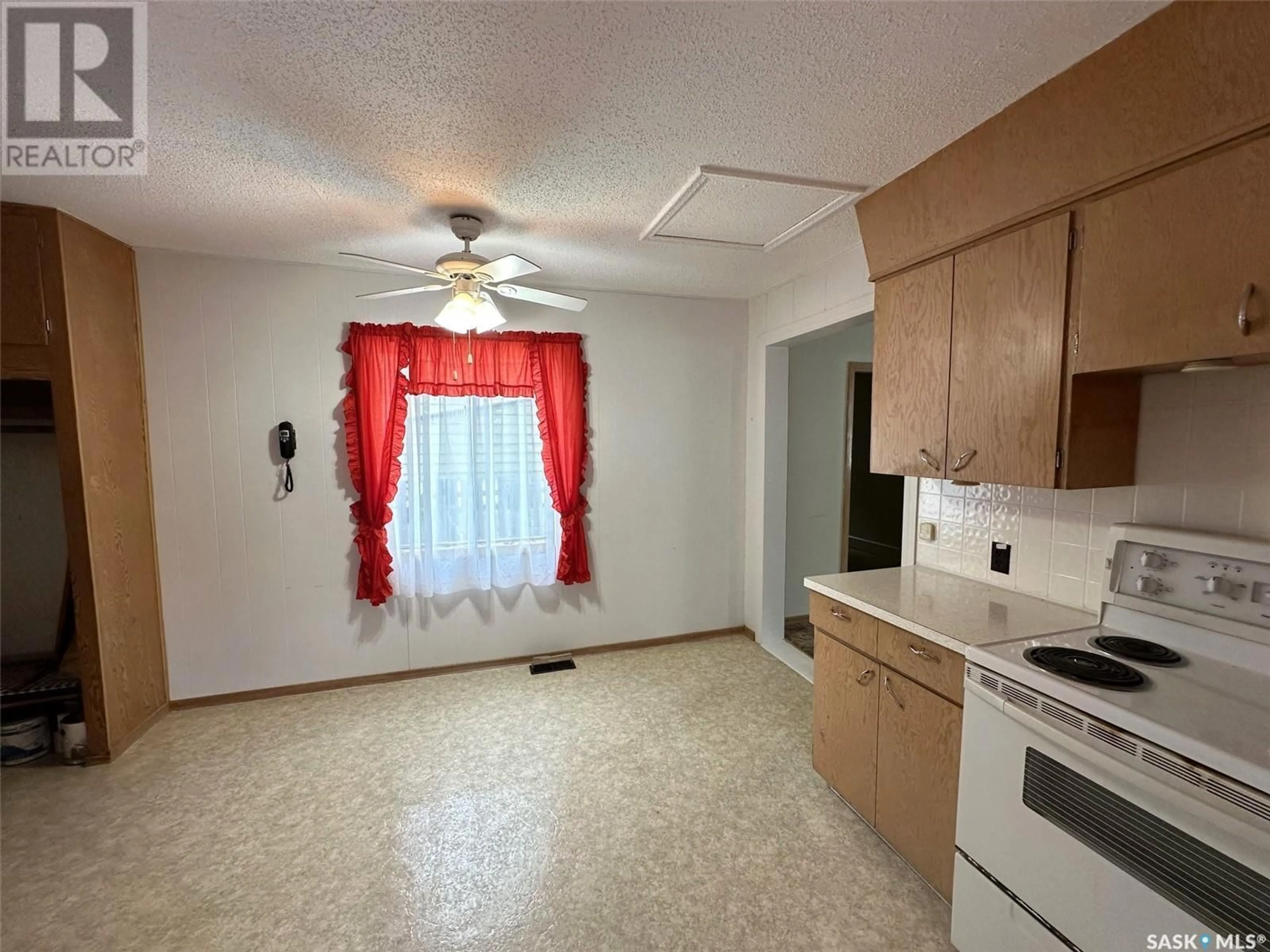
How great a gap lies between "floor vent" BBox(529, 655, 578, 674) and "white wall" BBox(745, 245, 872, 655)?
4.48ft

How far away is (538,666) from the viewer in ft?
11.3

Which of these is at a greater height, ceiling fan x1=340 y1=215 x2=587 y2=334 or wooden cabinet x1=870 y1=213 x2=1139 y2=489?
ceiling fan x1=340 y1=215 x2=587 y2=334

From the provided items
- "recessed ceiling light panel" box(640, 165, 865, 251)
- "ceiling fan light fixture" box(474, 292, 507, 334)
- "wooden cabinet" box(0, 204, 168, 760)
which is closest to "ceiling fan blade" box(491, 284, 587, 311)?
"ceiling fan light fixture" box(474, 292, 507, 334)

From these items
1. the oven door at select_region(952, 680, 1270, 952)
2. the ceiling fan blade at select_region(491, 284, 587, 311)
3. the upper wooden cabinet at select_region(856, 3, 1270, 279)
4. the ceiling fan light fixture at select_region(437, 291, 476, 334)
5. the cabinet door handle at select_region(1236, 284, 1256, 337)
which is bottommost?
the oven door at select_region(952, 680, 1270, 952)

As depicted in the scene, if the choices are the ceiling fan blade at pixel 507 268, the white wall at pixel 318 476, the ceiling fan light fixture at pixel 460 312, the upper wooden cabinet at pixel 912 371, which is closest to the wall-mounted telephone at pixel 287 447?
the white wall at pixel 318 476

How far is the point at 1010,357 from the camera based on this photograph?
167cm

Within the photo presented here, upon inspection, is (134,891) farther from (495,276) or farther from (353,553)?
(495,276)

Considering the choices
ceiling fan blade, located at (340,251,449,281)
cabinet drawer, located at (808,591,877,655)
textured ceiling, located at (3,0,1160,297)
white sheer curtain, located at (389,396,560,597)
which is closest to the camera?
textured ceiling, located at (3,0,1160,297)

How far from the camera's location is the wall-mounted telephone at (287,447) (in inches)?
116

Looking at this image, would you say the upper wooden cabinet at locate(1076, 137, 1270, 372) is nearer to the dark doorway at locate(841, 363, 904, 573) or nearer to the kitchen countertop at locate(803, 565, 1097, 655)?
the kitchen countertop at locate(803, 565, 1097, 655)

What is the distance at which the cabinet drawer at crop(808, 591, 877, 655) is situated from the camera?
1915 millimetres

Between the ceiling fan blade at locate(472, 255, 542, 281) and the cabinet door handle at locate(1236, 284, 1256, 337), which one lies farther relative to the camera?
the ceiling fan blade at locate(472, 255, 542, 281)

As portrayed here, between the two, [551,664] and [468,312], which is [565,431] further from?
[551,664]

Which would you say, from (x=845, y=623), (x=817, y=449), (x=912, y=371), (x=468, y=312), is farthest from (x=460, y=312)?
(x=817, y=449)
